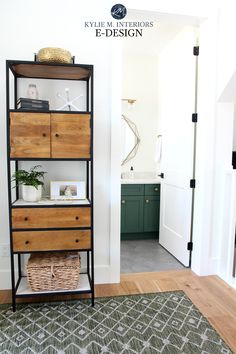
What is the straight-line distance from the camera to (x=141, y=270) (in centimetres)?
292

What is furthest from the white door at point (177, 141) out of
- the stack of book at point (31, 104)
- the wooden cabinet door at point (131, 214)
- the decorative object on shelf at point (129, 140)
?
the stack of book at point (31, 104)

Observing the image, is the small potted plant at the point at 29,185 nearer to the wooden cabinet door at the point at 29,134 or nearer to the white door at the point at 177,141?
the wooden cabinet door at the point at 29,134

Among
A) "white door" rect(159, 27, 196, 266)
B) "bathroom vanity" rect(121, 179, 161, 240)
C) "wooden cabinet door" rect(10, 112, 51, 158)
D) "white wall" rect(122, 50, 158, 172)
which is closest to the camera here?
"wooden cabinet door" rect(10, 112, 51, 158)

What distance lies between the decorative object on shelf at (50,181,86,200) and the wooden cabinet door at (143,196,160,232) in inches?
64.6

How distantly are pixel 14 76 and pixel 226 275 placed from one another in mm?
2612

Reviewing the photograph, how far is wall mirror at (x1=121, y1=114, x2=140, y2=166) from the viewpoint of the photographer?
4203 mm

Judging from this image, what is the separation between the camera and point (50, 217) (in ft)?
6.83

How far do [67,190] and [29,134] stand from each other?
55cm

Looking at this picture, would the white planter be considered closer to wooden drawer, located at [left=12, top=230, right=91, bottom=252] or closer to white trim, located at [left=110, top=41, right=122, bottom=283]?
wooden drawer, located at [left=12, top=230, right=91, bottom=252]

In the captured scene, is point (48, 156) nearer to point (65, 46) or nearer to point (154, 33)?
point (65, 46)

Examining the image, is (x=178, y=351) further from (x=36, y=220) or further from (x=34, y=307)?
(x=36, y=220)

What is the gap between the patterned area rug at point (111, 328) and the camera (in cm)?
175

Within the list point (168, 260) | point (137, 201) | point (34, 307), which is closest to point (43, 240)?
point (34, 307)

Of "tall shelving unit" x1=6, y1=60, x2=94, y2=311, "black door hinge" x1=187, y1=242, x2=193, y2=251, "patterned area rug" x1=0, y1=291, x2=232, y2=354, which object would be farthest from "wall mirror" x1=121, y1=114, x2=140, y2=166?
"patterned area rug" x1=0, y1=291, x2=232, y2=354
